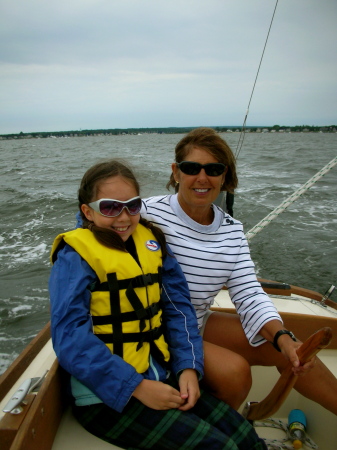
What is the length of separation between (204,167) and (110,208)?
46 cm

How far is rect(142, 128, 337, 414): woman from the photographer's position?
1.57 meters

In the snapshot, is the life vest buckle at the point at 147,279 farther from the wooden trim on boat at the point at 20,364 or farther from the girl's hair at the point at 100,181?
the wooden trim on boat at the point at 20,364

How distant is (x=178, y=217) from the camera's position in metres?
1.73

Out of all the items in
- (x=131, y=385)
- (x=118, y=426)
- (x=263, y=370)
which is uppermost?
(x=131, y=385)

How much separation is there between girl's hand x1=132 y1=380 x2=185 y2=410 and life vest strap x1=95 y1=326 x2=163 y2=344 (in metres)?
0.14

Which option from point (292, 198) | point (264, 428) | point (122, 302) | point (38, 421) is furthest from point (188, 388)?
point (292, 198)

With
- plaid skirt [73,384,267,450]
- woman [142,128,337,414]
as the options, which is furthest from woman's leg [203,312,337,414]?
plaid skirt [73,384,267,450]

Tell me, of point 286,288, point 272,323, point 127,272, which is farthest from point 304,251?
point 127,272

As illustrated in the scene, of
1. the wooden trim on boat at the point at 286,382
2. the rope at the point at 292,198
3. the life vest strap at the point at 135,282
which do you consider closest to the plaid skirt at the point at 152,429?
the wooden trim on boat at the point at 286,382

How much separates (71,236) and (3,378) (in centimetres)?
74

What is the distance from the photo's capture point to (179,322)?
59.3 inches

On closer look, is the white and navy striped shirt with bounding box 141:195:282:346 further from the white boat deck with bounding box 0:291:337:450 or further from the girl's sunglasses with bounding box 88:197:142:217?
the white boat deck with bounding box 0:291:337:450

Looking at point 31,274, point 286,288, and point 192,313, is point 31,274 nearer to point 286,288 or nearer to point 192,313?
point 286,288

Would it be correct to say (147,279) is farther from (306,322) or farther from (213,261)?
(306,322)
